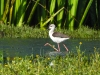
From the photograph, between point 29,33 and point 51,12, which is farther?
point 51,12

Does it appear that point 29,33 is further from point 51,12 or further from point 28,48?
point 28,48

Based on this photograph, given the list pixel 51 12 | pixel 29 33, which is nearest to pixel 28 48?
pixel 29 33

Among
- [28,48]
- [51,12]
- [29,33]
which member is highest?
[51,12]

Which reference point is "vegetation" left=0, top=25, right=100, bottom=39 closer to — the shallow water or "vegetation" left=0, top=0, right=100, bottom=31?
"vegetation" left=0, top=0, right=100, bottom=31

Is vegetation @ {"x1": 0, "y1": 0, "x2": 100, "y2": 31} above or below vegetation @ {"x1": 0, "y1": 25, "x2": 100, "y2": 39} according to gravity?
above

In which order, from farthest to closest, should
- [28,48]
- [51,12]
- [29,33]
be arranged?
1. [51,12]
2. [29,33]
3. [28,48]

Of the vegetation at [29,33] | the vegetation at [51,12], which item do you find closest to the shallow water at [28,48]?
the vegetation at [29,33]

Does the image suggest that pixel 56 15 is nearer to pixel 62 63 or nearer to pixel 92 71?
pixel 62 63

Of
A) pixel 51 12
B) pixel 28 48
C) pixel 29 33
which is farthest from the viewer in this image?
pixel 51 12

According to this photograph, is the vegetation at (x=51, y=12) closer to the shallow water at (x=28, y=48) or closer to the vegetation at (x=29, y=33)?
the vegetation at (x=29, y=33)

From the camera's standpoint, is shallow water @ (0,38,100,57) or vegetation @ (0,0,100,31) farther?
vegetation @ (0,0,100,31)

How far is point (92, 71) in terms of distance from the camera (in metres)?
6.85

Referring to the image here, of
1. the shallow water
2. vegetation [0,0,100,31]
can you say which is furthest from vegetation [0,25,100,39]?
the shallow water

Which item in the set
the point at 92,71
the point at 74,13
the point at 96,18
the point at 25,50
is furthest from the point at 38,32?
the point at 92,71
